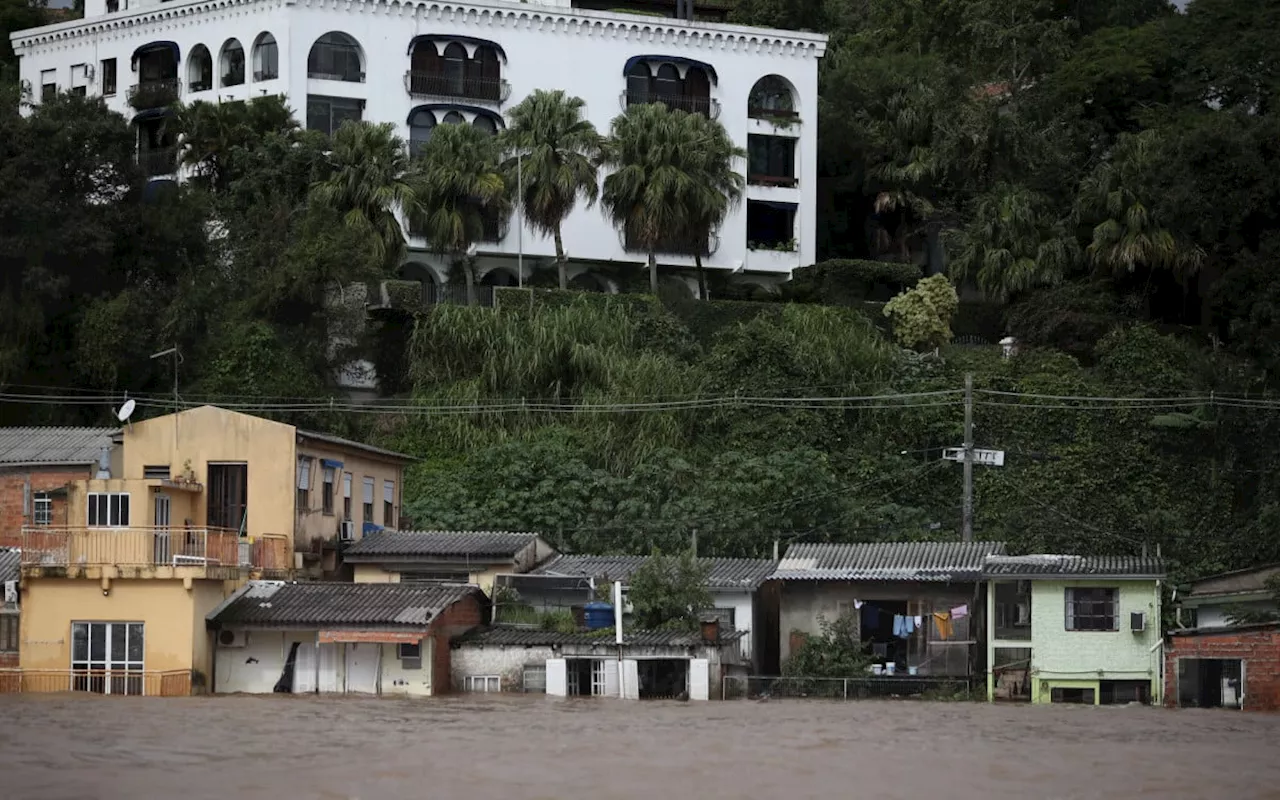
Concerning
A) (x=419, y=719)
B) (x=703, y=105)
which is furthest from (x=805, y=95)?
(x=419, y=719)

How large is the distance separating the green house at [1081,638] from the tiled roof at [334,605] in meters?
11.9

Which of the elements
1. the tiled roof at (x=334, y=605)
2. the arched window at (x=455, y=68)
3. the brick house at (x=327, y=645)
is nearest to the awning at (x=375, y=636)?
the brick house at (x=327, y=645)

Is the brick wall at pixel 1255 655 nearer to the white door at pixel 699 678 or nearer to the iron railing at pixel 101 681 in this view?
the white door at pixel 699 678

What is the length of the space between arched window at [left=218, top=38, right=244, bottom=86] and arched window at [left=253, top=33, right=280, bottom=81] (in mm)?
808

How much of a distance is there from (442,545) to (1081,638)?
1427 cm

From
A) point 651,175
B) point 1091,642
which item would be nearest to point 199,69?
point 651,175

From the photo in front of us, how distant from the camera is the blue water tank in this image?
47.8 meters

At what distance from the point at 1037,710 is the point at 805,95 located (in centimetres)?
3989

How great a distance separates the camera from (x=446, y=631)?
46469 mm

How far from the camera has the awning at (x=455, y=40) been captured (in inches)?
3004

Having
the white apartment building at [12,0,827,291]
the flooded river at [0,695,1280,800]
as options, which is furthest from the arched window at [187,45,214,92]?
the flooded river at [0,695,1280,800]

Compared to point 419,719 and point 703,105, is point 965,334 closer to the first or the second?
point 703,105

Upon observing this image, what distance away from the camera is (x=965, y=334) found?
72.9 meters

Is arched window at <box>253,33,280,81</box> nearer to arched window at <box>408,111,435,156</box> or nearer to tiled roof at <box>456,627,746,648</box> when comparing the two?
arched window at <box>408,111,435,156</box>
